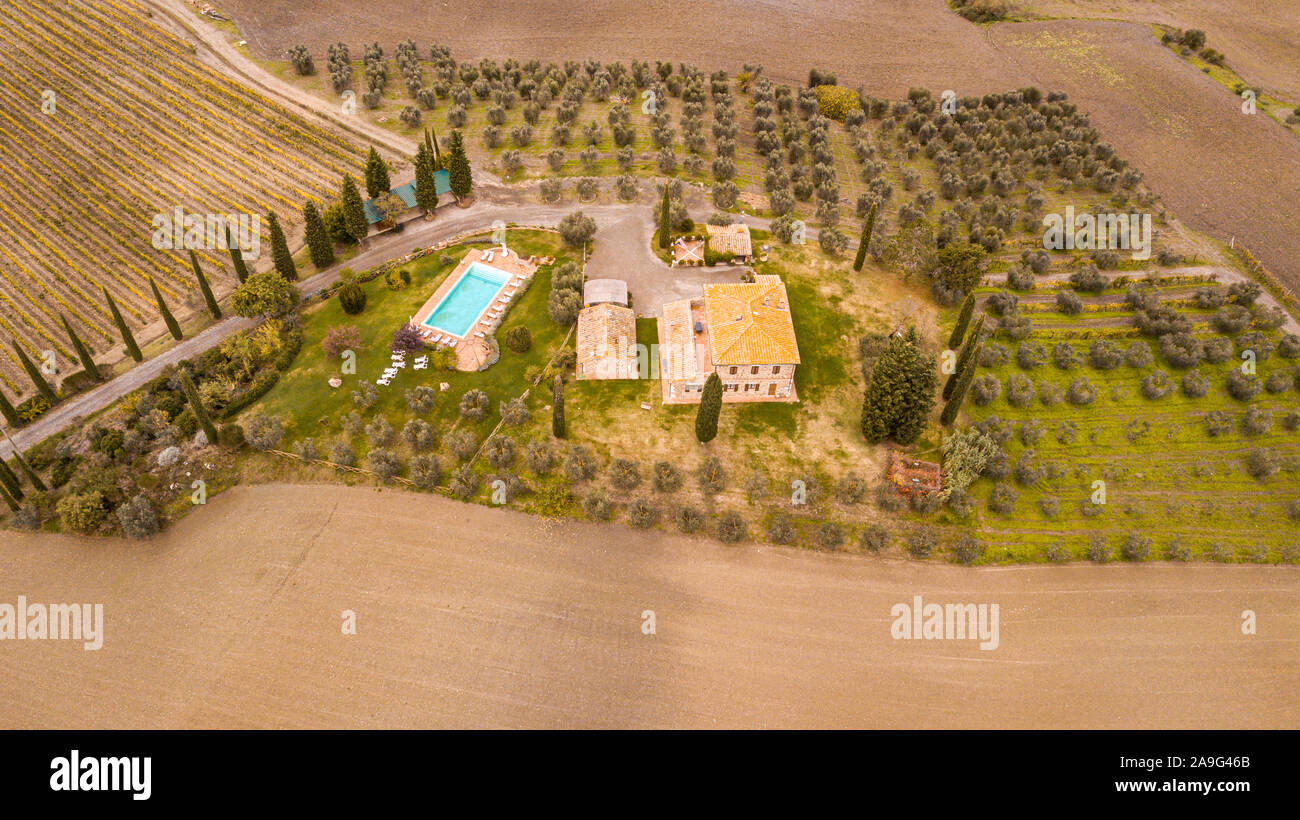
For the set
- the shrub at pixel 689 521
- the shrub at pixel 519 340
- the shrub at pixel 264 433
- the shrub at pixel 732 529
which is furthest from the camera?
the shrub at pixel 519 340

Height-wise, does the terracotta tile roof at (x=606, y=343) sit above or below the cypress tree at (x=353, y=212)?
below

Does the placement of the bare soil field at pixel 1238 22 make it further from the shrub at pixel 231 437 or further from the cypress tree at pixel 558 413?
the shrub at pixel 231 437

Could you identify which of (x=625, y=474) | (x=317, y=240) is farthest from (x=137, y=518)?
(x=625, y=474)

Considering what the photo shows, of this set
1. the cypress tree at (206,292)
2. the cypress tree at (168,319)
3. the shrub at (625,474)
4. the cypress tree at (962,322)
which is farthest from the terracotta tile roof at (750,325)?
the cypress tree at (168,319)

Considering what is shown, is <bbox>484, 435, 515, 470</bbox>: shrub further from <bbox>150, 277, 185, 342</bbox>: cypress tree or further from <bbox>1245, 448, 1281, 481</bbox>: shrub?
<bbox>1245, 448, 1281, 481</bbox>: shrub

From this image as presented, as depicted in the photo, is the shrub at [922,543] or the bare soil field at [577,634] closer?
the bare soil field at [577,634]
